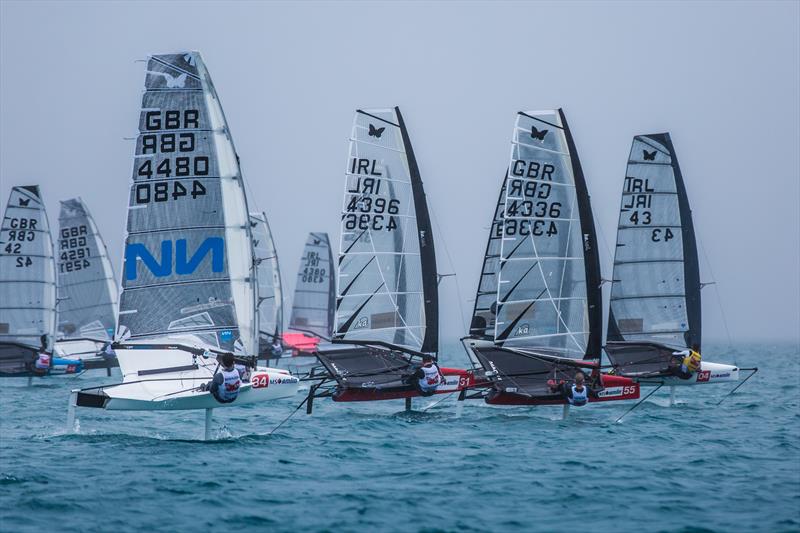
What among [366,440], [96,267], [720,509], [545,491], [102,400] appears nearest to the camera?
[720,509]

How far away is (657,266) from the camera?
99.1 feet

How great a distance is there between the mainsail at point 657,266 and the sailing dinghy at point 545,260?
5800mm

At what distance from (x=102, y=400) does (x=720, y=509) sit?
10.7m

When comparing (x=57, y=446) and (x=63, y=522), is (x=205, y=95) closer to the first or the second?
(x=57, y=446)

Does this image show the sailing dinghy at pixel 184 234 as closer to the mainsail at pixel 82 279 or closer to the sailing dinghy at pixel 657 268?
the sailing dinghy at pixel 657 268

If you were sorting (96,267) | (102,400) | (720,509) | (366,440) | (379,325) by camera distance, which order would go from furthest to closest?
1. (96,267)
2. (379,325)
3. (366,440)
4. (102,400)
5. (720,509)

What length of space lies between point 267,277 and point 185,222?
31.8m

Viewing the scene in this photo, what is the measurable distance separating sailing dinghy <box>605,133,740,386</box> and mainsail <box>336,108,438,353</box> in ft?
20.7

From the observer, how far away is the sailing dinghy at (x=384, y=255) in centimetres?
2661

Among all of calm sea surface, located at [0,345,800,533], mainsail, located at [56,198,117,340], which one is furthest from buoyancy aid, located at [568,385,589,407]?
mainsail, located at [56,198,117,340]

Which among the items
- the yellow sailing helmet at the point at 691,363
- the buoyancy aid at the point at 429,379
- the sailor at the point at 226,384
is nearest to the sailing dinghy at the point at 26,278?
the buoyancy aid at the point at 429,379

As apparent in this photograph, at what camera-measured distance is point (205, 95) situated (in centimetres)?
2252

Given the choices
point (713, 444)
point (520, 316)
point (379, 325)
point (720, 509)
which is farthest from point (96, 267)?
point (720, 509)

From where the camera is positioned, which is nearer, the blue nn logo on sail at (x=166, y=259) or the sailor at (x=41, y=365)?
the blue nn logo on sail at (x=166, y=259)
